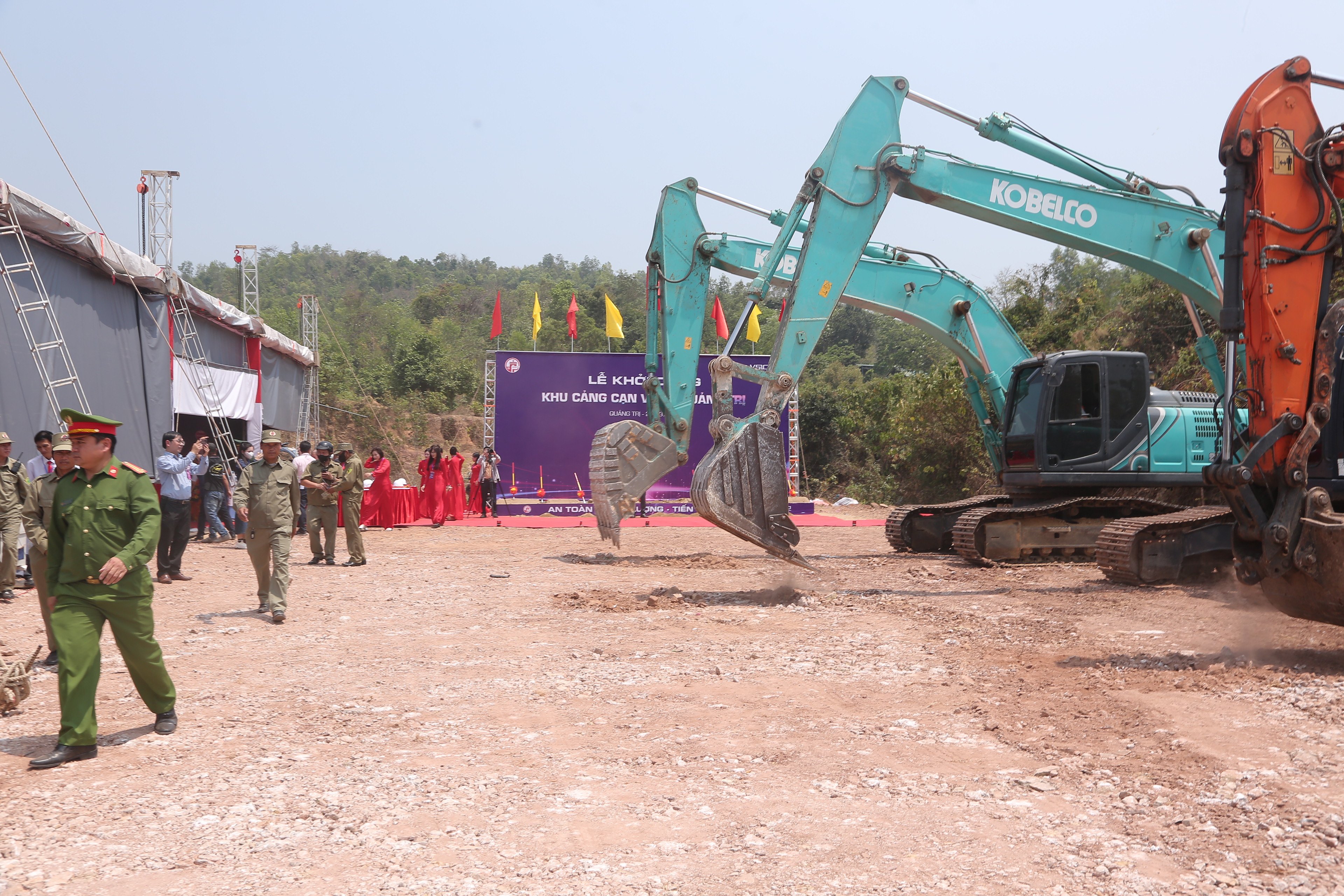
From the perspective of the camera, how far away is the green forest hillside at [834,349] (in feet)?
93.5

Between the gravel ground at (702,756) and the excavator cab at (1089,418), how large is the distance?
3.39 metres

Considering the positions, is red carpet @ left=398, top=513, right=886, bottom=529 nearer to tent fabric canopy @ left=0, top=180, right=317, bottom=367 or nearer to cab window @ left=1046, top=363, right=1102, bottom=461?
tent fabric canopy @ left=0, top=180, right=317, bottom=367

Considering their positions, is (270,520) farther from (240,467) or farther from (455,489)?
(455,489)

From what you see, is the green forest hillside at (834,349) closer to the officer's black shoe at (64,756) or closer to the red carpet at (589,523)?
the red carpet at (589,523)

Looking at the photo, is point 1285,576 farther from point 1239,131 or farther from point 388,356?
point 388,356

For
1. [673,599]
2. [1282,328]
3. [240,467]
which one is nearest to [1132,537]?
[1282,328]

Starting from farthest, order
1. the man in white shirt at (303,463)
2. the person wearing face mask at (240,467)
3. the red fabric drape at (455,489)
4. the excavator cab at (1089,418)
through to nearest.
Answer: the red fabric drape at (455,489) → the man in white shirt at (303,463) → the person wearing face mask at (240,467) → the excavator cab at (1089,418)

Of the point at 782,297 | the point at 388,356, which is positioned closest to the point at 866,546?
the point at 782,297

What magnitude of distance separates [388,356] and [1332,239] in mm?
56128

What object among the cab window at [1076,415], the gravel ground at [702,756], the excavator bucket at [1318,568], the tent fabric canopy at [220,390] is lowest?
the gravel ground at [702,756]

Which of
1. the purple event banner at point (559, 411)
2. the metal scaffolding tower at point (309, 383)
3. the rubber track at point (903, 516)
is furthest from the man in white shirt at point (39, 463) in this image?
the metal scaffolding tower at point (309, 383)

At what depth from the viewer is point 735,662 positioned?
7434 millimetres

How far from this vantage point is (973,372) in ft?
49.9

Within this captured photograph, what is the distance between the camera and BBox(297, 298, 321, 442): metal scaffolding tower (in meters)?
30.0
